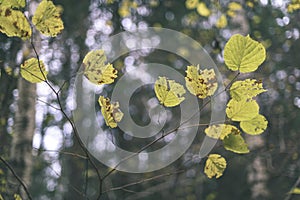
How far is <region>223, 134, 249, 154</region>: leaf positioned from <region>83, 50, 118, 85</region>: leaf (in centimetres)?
19

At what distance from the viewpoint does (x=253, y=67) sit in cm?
55

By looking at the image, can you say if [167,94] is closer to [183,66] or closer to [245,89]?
[245,89]

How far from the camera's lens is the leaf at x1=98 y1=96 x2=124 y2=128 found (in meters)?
0.59

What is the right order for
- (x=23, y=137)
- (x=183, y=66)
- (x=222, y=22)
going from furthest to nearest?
(x=183, y=66) < (x=222, y=22) < (x=23, y=137)

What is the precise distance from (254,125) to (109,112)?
0.68 feet

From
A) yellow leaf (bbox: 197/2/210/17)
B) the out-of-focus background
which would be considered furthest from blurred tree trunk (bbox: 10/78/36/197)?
yellow leaf (bbox: 197/2/210/17)

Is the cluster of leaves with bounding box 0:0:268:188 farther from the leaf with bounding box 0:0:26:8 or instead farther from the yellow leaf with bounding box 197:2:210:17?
the yellow leaf with bounding box 197:2:210:17

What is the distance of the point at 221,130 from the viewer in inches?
25.2

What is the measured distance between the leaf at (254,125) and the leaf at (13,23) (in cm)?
32

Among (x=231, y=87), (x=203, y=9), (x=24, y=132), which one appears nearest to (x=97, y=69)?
(x=231, y=87)

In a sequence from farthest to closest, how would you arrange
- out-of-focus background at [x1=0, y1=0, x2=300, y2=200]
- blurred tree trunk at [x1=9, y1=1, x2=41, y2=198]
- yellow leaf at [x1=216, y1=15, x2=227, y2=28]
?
yellow leaf at [x1=216, y1=15, x2=227, y2=28] < out-of-focus background at [x1=0, y1=0, x2=300, y2=200] < blurred tree trunk at [x1=9, y1=1, x2=41, y2=198]

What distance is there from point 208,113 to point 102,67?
2740 mm

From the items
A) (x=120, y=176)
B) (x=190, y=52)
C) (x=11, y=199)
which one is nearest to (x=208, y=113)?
(x=190, y=52)

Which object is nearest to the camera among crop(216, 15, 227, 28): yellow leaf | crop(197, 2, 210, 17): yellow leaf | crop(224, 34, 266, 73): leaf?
crop(224, 34, 266, 73): leaf
